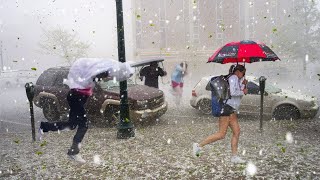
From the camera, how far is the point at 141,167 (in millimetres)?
5180

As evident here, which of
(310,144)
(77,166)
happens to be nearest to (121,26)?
(77,166)

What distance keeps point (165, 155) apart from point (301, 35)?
2685 cm

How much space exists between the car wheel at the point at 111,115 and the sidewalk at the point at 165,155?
59cm

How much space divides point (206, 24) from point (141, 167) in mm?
32943

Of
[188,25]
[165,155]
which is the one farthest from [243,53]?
[188,25]

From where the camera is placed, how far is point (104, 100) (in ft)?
27.7

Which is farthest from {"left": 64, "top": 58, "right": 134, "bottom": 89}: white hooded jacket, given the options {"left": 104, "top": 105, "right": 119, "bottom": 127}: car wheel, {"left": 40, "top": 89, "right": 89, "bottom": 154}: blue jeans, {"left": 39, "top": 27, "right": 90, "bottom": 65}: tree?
{"left": 39, "top": 27, "right": 90, "bottom": 65}: tree

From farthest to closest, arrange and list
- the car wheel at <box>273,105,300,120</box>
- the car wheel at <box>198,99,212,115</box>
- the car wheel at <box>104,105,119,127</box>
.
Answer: the car wheel at <box>198,99,212,115</box>, the car wheel at <box>273,105,300,120</box>, the car wheel at <box>104,105,119,127</box>

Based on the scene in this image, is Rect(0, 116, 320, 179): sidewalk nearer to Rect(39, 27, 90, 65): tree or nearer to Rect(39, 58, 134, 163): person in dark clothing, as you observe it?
Rect(39, 58, 134, 163): person in dark clothing

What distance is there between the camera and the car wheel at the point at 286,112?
909 centimetres

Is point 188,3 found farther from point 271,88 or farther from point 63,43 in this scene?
point 271,88

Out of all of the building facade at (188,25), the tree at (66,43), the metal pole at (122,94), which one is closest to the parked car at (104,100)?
the metal pole at (122,94)

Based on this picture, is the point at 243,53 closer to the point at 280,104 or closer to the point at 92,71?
the point at 92,71

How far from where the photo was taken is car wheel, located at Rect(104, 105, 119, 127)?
850 cm
